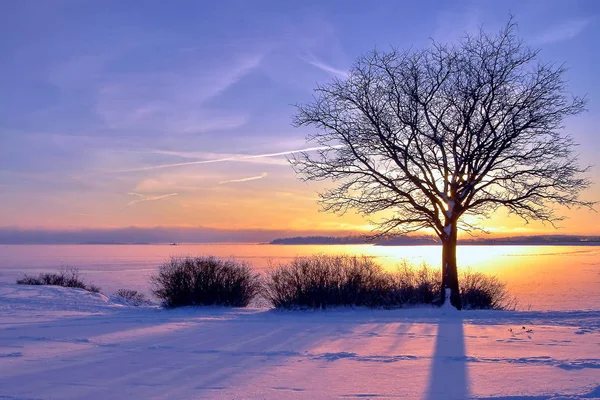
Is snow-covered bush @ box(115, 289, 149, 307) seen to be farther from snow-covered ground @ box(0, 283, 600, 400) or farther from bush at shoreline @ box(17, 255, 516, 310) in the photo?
snow-covered ground @ box(0, 283, 600, 400)

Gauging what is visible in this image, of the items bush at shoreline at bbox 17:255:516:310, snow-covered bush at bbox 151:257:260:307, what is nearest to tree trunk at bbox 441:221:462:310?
bush at shoreline at bbox 17:255:516:310

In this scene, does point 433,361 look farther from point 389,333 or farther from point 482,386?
point 389,333

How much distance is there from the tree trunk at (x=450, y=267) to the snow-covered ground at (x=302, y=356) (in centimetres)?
144

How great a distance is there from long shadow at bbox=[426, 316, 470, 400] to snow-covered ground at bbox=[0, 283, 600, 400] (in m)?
0.02

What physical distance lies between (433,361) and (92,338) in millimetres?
6714

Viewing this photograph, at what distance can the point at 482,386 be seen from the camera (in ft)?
24.0

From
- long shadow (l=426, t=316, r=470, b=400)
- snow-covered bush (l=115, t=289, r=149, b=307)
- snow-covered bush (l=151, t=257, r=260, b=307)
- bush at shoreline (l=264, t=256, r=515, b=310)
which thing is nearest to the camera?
long shadow (l=426, t=316, r=470, b=400)

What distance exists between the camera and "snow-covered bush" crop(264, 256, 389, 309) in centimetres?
1747

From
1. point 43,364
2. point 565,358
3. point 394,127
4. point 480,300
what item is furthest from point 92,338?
point 480,300

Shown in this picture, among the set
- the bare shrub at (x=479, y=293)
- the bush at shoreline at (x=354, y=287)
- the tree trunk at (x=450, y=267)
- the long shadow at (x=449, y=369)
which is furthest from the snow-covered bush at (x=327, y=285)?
the long shadow at (x=449, y=369)

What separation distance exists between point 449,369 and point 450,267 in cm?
867

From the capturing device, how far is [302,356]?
30.7 ft

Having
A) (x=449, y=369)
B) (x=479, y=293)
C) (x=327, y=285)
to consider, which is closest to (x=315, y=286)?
(x=327, y=285)

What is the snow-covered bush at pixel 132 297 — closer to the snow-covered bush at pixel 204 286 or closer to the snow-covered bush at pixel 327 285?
the snow-covered bush at pixel 204 286
